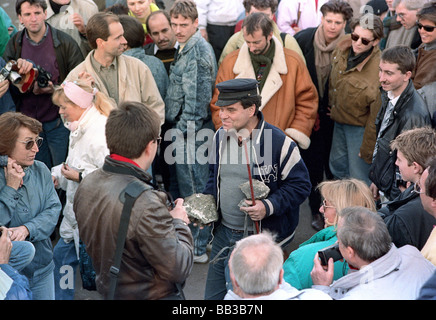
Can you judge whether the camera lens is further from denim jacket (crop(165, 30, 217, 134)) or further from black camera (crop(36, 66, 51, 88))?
denim jacket (crop(165, 30, 217, 134))

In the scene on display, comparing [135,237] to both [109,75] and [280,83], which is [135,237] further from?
[280,83]

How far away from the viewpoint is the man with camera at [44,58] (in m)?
5.98

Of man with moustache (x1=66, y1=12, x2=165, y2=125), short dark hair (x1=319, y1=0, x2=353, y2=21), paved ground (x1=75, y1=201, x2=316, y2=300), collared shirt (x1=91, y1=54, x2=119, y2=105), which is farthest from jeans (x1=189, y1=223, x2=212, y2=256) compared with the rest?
short dark hair (x1=319, y1=0, x2=353, y2=21)

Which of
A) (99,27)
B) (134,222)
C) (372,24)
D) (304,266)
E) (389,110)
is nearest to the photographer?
(134,222)

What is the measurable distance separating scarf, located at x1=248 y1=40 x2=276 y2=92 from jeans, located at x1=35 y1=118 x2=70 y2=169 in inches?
77.1

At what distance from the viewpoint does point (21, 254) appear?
12.3 ft

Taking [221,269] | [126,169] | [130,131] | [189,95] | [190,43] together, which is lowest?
[221,269]

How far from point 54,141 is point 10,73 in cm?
83

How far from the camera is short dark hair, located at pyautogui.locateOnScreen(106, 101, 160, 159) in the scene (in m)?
3.08

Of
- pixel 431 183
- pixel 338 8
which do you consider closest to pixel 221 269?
pixel 431 183

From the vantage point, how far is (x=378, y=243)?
9.86 feet

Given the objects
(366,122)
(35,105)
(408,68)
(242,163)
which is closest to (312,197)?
(366,122)

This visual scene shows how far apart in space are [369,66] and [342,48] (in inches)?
14.0

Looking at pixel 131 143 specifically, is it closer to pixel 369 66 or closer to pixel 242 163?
pixel 242 163
